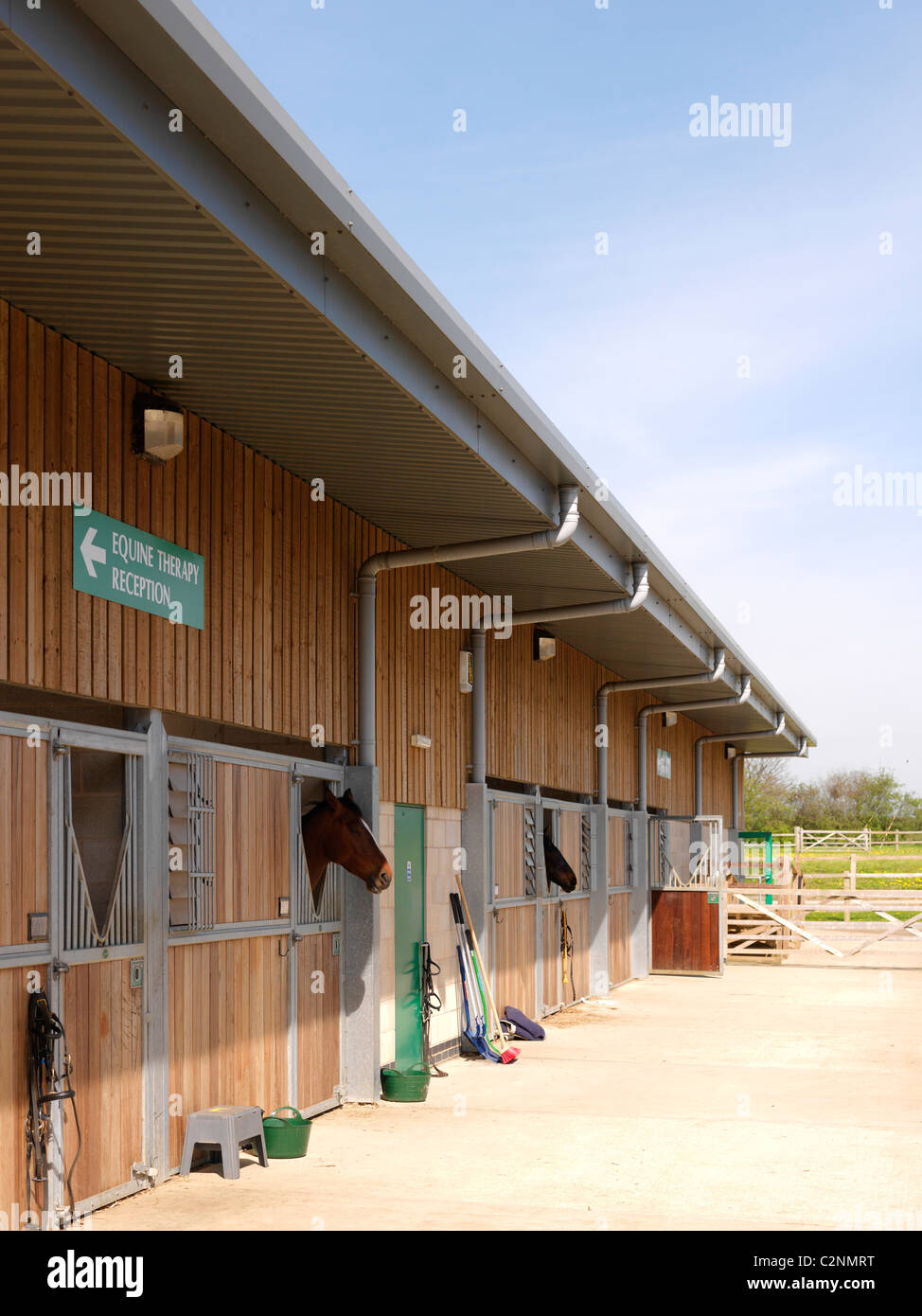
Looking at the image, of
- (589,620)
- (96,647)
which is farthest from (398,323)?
(589,620)

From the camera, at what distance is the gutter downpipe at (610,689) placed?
1630 centimetres

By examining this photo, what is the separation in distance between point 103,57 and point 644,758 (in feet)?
50.8

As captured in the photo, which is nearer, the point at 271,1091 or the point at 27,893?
the point at 27,893

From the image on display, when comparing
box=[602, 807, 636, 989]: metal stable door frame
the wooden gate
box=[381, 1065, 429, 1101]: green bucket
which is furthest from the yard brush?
the wooden gate

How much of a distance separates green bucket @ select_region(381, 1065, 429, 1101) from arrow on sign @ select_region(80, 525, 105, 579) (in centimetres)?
436

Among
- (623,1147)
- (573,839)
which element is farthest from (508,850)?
(623,1147)

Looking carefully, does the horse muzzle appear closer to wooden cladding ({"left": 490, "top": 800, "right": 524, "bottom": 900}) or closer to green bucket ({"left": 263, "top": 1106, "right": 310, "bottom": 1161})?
green bucket ({"left": 263, "top": 1106, "right": 310, "bottom": 1161})

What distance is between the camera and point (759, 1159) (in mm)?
7289

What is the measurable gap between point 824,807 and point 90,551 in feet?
239

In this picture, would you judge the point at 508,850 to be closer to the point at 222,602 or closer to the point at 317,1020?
the point at 317,1020

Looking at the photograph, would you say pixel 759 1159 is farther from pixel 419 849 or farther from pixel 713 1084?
pixel 419 849

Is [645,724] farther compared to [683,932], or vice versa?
[683,932]

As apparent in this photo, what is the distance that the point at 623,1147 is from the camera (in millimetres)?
7613

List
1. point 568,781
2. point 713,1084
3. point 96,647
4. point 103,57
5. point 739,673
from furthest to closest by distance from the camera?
1. point 739,673
2. point 568,781
3. point 713,1084
4. point 96,647
5. point 103,57
